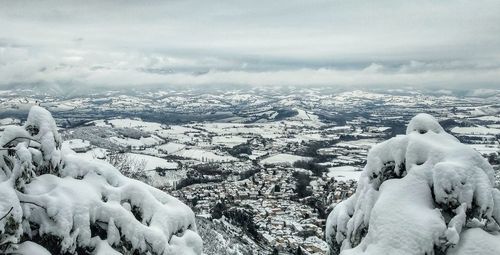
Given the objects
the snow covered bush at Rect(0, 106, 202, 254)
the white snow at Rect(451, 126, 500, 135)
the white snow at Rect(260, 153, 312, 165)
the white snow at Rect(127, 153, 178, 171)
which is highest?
the snow covered bush at Rect(0, 106, 202, 254)

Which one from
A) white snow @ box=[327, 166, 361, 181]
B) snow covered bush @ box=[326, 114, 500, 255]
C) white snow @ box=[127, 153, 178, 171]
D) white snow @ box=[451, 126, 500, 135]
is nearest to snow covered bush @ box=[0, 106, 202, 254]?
snow covered bush @ box=[326, 114, 500, 255]

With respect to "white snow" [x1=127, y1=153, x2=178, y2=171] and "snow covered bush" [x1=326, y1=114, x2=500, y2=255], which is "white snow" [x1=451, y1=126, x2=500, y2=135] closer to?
"white snow" [x1=127, y1=153, x2=178, y2=171]

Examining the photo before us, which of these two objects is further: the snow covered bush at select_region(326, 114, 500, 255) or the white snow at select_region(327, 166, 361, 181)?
the white snow at select_region(327, 166, 361, 181)

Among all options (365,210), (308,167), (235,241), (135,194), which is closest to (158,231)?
(135,194)

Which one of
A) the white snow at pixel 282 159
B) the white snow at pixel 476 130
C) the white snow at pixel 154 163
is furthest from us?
the white snow at pixel 476 130

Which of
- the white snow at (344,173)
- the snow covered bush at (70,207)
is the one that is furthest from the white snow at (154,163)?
the snow covered bush at (70,207)

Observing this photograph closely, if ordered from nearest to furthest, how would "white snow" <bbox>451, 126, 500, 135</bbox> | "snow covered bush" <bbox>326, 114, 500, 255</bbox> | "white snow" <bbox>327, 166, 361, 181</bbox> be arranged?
"snow covered bush" <bbox>326, 114, 500, 255</bbox>
"white snow" <bbox>327, 166, 361, 181</bbox>
"white snow" <bbox>451, 126, 500, 135</bbox>

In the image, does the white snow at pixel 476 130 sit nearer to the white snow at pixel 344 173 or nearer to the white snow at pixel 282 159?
the white snow at pixel 282 159
